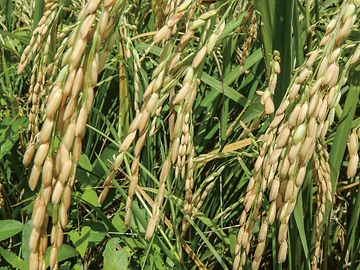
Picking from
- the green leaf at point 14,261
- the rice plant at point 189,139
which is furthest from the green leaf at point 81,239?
the green leaf at point 14,261

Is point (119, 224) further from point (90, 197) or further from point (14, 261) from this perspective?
point (14, 261)

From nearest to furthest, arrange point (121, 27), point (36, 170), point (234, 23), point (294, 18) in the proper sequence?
point (36, 170)
point (294, 18)
point (234, 23)
point (121, 27)

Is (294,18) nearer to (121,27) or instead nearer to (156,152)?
(121,27)

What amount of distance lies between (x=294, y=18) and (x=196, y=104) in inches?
22.8

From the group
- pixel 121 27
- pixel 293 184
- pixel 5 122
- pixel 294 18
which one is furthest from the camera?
pixel 5 122

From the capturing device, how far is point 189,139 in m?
1.11

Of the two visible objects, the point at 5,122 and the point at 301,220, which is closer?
the point at 301,220

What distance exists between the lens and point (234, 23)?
1394 mm

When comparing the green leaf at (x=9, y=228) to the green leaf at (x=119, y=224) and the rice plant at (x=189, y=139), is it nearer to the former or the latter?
the rice plant at (x=189, y=139)

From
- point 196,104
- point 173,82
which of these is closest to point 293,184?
point 173,82

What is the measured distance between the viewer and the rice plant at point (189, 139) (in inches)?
29.6

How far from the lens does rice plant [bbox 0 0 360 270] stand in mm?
751

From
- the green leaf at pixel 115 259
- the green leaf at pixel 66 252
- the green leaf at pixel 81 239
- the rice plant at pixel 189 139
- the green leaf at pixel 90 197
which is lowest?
the green leaf at pixel 66 252

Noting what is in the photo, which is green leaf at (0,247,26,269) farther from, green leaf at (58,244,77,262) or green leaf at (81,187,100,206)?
green leaf at (81,187,100,206)
